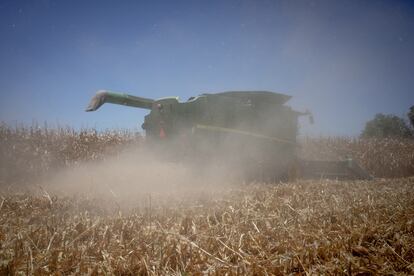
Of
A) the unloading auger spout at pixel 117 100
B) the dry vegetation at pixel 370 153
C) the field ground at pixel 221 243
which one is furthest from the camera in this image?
the dry vegetation at pixel 370 153

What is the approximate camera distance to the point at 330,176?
22.5 feet

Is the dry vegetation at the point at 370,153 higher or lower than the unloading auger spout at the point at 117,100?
lower

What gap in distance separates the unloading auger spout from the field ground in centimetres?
339

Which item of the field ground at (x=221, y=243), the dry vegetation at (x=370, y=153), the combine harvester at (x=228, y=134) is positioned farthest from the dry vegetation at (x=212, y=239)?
the dry vegetation at (x=370, y=153)

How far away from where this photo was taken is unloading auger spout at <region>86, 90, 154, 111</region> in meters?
5.61

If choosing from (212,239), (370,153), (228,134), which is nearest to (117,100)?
(228,134)

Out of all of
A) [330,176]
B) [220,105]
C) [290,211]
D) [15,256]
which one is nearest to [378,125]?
[330,176]

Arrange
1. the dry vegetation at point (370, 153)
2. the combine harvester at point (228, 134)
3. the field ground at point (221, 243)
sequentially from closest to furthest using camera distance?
the field ground at point (221, 243) → the combine harvester at point (228, 134) → the dry vegetation at point (370, 153)

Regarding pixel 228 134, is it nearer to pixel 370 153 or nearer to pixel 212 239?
pixel 212 239

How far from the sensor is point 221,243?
170 centimetres

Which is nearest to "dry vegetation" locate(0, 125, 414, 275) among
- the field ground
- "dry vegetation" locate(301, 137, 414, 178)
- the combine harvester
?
the field ground

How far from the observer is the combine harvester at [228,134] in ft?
20.0

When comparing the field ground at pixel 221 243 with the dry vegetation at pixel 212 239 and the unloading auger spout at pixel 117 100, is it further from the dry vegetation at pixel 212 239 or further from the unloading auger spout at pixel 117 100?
the unloading auger spout at pixel 117 100

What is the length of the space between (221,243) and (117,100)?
16.7 feet
